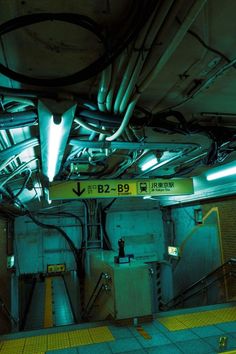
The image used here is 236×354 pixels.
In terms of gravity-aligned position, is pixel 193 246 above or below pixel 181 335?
above

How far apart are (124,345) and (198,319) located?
5.20ft

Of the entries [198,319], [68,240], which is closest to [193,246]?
[198,319]

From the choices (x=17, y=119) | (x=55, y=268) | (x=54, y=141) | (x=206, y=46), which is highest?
(x=206, y=46)

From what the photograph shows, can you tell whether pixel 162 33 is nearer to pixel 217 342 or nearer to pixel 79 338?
pixel 217 342

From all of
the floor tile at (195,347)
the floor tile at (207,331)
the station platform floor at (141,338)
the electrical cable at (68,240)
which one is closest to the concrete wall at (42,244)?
the electrical cable at (68,240)

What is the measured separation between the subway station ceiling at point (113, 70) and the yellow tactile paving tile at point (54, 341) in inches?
106

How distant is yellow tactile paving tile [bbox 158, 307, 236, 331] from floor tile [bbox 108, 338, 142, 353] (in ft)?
2.51

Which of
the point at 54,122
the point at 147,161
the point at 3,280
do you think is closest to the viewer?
the point at 54,122

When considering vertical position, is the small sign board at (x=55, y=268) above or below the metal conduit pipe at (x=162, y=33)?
below

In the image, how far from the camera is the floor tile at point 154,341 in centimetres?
413

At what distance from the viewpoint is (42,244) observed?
1048cm

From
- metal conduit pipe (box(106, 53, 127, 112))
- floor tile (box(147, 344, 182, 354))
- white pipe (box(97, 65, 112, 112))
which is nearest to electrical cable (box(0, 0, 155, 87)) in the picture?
metal conduit pipe (box(106, 53, 127, 112))

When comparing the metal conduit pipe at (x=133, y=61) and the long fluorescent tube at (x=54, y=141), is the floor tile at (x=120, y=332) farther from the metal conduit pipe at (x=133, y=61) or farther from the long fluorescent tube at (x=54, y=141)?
the metal conduit pipe at (x=133, y=61)

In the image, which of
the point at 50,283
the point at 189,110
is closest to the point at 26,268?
the point at 50,283
